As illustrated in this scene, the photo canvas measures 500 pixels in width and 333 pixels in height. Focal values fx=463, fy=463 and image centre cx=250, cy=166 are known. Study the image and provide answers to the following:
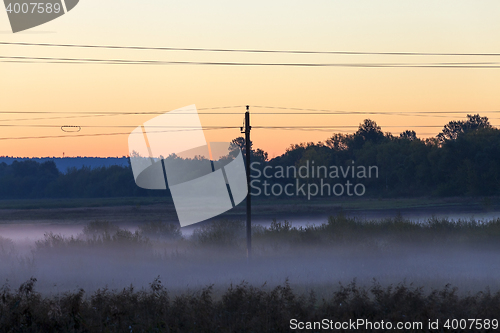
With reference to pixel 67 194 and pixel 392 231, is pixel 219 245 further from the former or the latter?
pixel 67 194

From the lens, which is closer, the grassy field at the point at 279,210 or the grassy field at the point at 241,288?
the grassy field at the point at 241,288

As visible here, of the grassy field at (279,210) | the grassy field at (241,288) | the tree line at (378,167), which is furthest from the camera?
the tree line at (378,167)

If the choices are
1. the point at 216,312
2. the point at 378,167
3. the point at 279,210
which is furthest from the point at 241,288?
the point at 378,167

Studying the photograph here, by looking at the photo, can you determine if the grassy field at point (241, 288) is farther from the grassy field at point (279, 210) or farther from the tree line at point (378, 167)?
the tree line at point (378, 167)

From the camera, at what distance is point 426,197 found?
261 feet

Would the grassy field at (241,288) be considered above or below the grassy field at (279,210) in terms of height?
above

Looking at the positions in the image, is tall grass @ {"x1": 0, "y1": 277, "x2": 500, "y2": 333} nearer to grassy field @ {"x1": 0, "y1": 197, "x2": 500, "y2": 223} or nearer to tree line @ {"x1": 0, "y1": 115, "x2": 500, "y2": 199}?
grassy field @ {"x1": 0, "y1": 197, "x2": 500, "y2": 223}

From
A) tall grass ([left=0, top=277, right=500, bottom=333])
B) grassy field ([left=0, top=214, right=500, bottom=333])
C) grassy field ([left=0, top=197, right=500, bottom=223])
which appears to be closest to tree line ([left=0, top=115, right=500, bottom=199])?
grassy field ([left=0, top=197, right=500, bottom=223])

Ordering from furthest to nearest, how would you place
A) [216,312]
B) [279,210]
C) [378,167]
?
[378,167]
[279,210]
[216,312]

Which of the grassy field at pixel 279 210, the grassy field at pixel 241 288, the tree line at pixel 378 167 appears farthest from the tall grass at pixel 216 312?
the tree line at pixel 378 167

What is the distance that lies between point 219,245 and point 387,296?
1591 centimetres

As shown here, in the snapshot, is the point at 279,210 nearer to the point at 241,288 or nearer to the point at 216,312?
the point at 241,288

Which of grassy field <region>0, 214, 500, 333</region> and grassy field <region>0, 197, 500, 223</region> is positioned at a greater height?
grassy field <region>0, 214, 500, 333</region>

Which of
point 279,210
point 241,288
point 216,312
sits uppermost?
point 241,288
